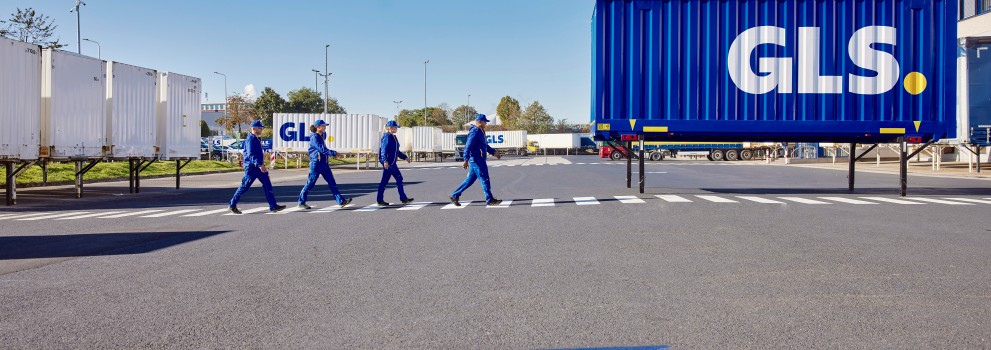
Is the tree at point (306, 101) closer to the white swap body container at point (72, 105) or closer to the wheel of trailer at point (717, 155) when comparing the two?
the wheel of trailer at point (717, 155)

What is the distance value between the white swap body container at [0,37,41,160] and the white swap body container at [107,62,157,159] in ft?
8.40

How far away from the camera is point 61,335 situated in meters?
4.62

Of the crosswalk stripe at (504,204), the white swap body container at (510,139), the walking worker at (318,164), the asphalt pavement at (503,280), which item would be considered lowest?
the asphalt pavement at (503,280)

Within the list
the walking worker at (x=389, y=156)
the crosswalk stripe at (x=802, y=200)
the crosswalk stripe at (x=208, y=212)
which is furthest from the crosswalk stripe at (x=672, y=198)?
the crosswalk stripe at (x=208, y=212)

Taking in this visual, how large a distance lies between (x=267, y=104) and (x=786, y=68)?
227ft

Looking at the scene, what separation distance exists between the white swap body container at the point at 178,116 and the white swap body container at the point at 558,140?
242 feet

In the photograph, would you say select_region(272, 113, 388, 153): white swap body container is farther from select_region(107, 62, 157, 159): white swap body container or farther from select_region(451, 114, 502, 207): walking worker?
select_region(451, 114, 502, 207): walking worker

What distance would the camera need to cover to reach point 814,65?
16.2 m

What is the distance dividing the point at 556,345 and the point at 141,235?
7326mm

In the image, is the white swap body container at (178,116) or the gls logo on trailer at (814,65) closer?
the gls logo on trailer at (814,65)

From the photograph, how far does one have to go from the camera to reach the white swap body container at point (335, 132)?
130 ft

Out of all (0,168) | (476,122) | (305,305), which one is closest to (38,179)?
(0,168)

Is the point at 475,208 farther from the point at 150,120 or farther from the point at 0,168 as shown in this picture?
the point at 0,168

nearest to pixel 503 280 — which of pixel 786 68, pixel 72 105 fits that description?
pixel 786 68
